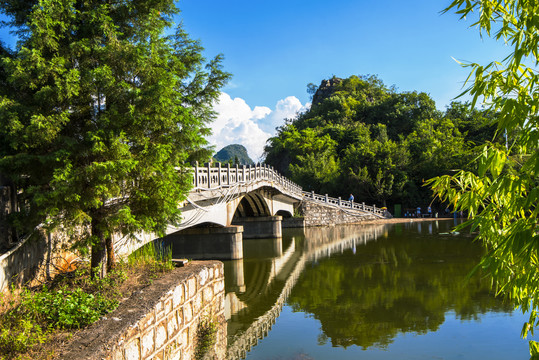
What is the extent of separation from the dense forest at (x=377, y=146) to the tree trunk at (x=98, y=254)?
29.0m

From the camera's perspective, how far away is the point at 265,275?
58.7 ft

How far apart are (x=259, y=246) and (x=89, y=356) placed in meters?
22.0

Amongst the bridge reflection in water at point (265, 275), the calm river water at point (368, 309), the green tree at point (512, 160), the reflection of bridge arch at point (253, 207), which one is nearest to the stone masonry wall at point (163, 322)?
the bridge reflection in water at point (265, 275)

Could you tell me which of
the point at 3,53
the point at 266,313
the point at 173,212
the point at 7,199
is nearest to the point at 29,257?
the point at 7,199

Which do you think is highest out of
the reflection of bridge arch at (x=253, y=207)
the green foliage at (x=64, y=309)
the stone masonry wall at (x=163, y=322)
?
the reflection of bridge arch at (x=253, y=207)

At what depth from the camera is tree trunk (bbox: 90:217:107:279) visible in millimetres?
7910

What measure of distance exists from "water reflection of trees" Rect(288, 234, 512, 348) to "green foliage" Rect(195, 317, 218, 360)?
2.43 meters

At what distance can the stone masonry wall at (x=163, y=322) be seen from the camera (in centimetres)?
550

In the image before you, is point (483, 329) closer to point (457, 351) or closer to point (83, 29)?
point (457, 351)

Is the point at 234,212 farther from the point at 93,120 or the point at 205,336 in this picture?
the point at 93,120

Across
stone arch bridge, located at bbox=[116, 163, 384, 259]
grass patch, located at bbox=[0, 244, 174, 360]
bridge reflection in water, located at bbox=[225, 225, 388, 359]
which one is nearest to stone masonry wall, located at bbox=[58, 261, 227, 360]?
grass patch, located at bbox=[0, 244, 174, 360]

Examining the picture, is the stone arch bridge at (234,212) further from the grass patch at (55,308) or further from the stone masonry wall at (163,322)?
the stone masonry wall at (163,322)

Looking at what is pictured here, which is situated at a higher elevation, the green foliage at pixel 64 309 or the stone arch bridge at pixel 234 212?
the stone arch bridge at pixel 234 212

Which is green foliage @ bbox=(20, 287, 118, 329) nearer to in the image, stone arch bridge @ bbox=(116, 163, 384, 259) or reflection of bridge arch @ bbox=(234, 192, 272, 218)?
stone arch bridge @ bbox=(116, 163, 384, 259)
